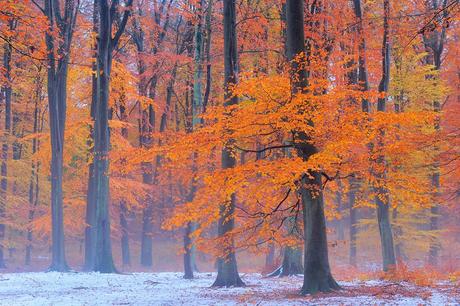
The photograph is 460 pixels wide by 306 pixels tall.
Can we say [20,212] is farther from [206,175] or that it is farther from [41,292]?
[206,175]

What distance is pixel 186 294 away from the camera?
13.0 metres

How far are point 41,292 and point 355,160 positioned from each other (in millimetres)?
8718

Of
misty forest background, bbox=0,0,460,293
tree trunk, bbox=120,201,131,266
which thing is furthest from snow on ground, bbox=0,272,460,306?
tree trunk, bbox=120,201,131,266

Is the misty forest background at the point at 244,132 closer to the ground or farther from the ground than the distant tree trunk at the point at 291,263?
farther from the ground

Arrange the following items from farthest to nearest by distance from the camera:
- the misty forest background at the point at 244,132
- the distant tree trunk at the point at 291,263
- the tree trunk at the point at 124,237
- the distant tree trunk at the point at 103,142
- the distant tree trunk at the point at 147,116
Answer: the tree trunk at the point at 124,237
the distant tree trunk at the point at 147,116
the distant tree trunk at the point at 103,142
the distant tree trunk at the point at 291,263
the misty forest background at the point at 244,132

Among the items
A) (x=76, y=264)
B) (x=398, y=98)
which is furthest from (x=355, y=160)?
(x=76, y=264)

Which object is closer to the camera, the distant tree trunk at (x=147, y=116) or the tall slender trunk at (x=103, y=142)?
the tall slender trunk at (x=103, y=142)

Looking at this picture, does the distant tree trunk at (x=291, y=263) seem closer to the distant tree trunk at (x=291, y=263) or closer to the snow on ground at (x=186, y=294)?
the distant tree trunk at (x=291, y=263)

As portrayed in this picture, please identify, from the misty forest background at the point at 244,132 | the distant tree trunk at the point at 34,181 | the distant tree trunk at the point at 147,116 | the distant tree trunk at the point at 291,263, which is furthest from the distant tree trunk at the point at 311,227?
the distant tree trunk at the point at 34,181

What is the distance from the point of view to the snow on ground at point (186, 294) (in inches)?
414

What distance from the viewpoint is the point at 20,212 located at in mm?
28156

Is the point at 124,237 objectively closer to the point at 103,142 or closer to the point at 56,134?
the point at 56,134

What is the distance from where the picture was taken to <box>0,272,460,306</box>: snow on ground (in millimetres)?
10515

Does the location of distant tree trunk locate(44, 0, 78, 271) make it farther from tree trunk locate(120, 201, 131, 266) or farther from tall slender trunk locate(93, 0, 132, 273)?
tree trunk locate(120, 201, 131, 266)
